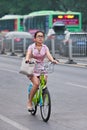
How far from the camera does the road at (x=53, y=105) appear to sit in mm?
10344

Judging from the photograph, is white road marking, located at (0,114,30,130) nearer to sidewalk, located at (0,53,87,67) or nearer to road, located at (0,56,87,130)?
road, located at (0,56,87,130)

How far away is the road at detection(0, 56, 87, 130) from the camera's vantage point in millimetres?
10344

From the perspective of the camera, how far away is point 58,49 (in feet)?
111

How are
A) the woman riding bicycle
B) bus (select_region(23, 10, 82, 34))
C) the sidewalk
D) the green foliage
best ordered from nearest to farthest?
the woman riding bicycle < the sidewalk < bus (select_region(23, 10, 82, 34)) < the green foliage

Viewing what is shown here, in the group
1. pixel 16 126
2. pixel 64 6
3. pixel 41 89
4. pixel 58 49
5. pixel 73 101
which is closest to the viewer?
pixel 16 126

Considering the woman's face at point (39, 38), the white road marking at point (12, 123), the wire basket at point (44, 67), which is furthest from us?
the woman's face at point (39, 38)

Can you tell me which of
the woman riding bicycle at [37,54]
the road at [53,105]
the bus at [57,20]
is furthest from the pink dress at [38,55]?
the bus at [57,20]

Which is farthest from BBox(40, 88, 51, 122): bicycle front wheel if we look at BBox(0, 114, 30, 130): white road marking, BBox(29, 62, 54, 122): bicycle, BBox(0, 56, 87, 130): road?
BBox(0, 114, 30, 130): white road marking

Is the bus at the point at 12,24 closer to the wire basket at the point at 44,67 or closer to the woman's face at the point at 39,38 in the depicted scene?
the woman's face at the point at 39,38

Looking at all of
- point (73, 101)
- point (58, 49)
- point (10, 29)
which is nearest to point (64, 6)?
point (10, 29)

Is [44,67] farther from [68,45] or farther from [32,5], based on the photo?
[32,5]

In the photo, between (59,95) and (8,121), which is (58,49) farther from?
(8,121)

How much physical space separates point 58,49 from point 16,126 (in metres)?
23.9

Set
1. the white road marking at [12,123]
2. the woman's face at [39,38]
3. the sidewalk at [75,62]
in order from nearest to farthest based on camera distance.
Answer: the white road marking at [12,123] → the woman's face at [39,38] → the sidewalk at [75,62]
